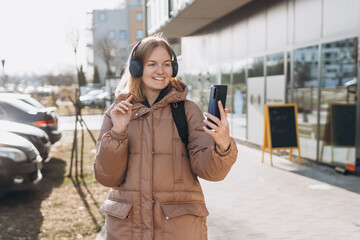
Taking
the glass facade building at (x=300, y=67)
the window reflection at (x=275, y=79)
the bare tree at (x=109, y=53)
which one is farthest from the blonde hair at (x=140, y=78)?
the bare tree at (x=109, y=53)

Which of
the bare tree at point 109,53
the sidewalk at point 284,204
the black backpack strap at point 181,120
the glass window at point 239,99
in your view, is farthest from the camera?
the bare tree at point 109,53

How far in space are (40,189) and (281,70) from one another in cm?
645

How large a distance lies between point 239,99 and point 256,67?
1.77m

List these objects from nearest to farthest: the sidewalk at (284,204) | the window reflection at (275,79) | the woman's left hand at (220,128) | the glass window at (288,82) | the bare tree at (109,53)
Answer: the woman's left hand at (220,128)
the sidewalk at (284,204)
the glass window at (288,82)
the window reflection at (275,79)
the bare tree at (109,53)

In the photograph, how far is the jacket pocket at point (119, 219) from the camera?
2.20 meters

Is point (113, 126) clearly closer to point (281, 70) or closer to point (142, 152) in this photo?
point (142, 152)

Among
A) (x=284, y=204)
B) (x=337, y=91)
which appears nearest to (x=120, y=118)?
(x=284, y=204)

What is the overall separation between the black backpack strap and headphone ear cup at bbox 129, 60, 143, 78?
29cm

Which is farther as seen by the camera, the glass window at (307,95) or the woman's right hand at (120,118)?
the glass window at (307,95)

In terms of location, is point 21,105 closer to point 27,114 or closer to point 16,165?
point 27,114

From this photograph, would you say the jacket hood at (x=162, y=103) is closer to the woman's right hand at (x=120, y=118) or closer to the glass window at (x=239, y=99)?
the woman's right hand at (x=120, y=118)

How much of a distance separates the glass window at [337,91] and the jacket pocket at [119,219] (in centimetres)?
647

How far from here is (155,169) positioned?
2.21 meters

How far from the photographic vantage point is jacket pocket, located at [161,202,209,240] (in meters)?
2.19
